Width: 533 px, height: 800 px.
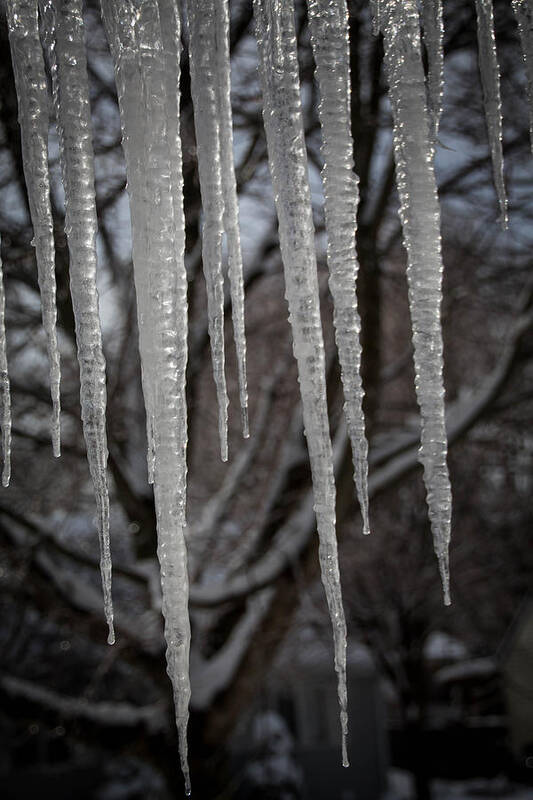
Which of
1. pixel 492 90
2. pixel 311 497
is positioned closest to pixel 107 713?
pixel 311 497

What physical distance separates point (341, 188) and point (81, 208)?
0.57 meters

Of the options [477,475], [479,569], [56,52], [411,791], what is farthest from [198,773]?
[411,791]

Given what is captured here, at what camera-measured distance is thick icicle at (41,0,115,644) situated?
160 cm

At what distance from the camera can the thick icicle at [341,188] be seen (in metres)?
1.70

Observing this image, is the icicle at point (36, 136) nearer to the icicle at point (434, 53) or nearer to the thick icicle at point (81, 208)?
the thick icicle at point (81, 208)

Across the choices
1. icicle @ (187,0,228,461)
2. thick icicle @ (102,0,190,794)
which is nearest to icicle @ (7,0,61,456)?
thick icicle @ (102,0,190,794)

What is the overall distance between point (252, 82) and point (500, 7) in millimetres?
1587

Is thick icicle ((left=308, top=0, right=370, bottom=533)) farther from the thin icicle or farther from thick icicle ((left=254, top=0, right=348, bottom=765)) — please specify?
the thin icicle

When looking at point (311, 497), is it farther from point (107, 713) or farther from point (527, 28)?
point (527, 28)

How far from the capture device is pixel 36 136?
1701mm

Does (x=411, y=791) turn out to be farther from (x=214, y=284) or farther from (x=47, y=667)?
(x=214, y=284)

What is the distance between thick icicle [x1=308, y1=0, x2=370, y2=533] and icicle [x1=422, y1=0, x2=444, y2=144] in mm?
272

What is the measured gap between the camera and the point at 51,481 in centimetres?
736

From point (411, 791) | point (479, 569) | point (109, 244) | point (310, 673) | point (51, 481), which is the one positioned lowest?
point (411, 791)
